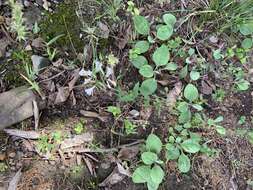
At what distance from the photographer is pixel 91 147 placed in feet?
6.66

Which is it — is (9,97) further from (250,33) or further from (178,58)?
(250,33)

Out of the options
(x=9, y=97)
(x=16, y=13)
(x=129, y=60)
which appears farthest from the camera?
(x=129, y=60)

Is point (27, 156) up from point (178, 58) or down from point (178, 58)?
down

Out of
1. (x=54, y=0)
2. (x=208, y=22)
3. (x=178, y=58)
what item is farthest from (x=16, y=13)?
(x=208, y=22)

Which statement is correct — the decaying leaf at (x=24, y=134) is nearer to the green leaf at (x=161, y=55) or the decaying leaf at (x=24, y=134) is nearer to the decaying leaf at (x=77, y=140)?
the decaying leaf at (x=77, y=140)

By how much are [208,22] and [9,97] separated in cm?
114

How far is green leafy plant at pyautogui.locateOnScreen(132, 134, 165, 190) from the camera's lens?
1.99 m

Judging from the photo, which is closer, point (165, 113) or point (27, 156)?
point (27, 156)

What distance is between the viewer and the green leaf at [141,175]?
1.99 metres

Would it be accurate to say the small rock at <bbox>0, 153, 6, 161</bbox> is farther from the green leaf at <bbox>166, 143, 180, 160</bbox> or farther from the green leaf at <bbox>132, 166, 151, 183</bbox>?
the green leaf at <bbox>166, 143, 180, 160</bbox>

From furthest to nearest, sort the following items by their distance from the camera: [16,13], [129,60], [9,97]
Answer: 1. [129,60]
2. [9,97]
3. [16,13]

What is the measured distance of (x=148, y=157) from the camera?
201 cm

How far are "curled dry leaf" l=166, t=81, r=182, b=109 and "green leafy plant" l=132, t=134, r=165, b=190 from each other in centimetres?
23

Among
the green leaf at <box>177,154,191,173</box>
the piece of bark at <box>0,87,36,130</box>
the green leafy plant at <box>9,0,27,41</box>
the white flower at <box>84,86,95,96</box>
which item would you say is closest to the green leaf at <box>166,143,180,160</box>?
the green leaf at <box>177,154,191,173</box>
